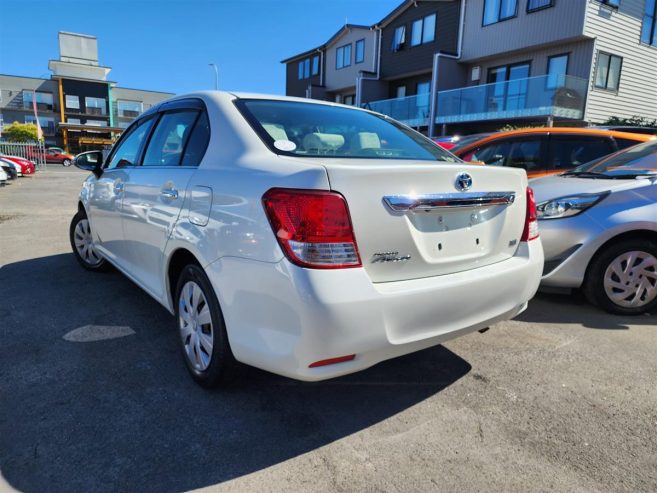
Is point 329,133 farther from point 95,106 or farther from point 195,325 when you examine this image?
point 95,106

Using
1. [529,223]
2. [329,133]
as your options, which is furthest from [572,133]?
[329,133]

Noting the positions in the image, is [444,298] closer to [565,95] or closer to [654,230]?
[654,230]

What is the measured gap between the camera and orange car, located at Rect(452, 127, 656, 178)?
590 centimetres

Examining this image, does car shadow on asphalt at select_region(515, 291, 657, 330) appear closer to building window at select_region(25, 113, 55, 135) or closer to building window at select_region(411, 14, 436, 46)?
building window at select_region(411, 14, 436, 46)

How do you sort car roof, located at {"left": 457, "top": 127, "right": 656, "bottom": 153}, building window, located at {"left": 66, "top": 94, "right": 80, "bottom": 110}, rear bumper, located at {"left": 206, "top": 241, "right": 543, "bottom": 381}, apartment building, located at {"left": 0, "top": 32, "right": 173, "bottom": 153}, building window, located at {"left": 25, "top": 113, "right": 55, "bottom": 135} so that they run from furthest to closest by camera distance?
building window, located at {"left": 66, "top": 94, "right": 80, "bottom": 110} < building window, located at {"left": 25, "top": 113, "right": 55, "bottom": 135} < apartment building, located at {"left": 0, "top": 32, "right": 173, "bottom": 153} < car roof, located at {"left": 457, "top": 127, "right": 656, "bottom": 153} < rear bumper, located at {"left": 206, "top": 241, "right": 543, "bottom": 381}

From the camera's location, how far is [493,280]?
247 centimetres

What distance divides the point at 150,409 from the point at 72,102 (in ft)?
238

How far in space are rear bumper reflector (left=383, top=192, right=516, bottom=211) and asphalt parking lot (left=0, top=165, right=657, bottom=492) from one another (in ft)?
3.57

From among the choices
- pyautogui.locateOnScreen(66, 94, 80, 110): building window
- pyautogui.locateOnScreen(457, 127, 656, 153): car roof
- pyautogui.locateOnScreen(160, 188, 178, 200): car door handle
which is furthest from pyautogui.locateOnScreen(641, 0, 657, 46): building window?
pyautogui.locateOnScreen(66, 94, 80, 110): building window

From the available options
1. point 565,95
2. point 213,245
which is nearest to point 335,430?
point 213,245

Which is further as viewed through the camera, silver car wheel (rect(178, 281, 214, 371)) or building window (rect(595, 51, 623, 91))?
building window (rect(595, 51, 623, 91))

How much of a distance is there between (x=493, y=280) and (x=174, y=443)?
1.75m

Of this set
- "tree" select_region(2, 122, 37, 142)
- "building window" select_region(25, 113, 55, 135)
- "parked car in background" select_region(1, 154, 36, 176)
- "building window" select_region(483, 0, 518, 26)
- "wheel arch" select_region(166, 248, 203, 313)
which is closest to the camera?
"wheel arch" select_region(166, 248, 203, 313)

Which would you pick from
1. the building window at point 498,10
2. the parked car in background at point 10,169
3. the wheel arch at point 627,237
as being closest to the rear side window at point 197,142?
the wheel arch at point 627,237
